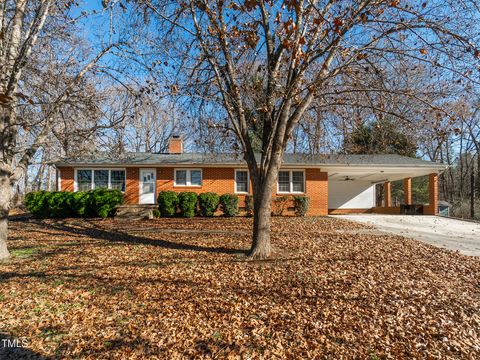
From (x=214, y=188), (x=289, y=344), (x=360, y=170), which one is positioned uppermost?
(x=360, y=170)

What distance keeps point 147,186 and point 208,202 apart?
3756 millimetres

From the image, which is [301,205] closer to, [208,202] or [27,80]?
[208,202]

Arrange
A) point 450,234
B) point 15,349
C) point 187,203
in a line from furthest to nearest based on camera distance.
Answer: point 187,203
point 450,234
point 15,349

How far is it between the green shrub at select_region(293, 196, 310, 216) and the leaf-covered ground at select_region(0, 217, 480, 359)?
7808mm

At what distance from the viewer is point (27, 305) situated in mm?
4238

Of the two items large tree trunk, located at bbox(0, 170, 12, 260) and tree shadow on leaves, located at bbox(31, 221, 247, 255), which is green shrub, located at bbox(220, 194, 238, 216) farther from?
large tree trunk, located at bbox(0, 170, 12, 260)

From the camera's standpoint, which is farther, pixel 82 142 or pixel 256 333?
pixel 82 142

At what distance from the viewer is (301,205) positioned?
610 inches

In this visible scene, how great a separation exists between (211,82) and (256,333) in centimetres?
578

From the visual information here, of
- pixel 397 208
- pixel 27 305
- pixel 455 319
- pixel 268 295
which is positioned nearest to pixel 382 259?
pixel 455 319

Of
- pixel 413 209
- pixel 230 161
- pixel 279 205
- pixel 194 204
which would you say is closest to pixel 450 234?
pixel 279 205

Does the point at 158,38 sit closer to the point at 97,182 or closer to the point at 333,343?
the point at 333,343

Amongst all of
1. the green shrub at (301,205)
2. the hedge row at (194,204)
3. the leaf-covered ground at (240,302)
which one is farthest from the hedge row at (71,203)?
the green shrub at (301,205)

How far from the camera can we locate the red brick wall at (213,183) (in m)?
15.9
